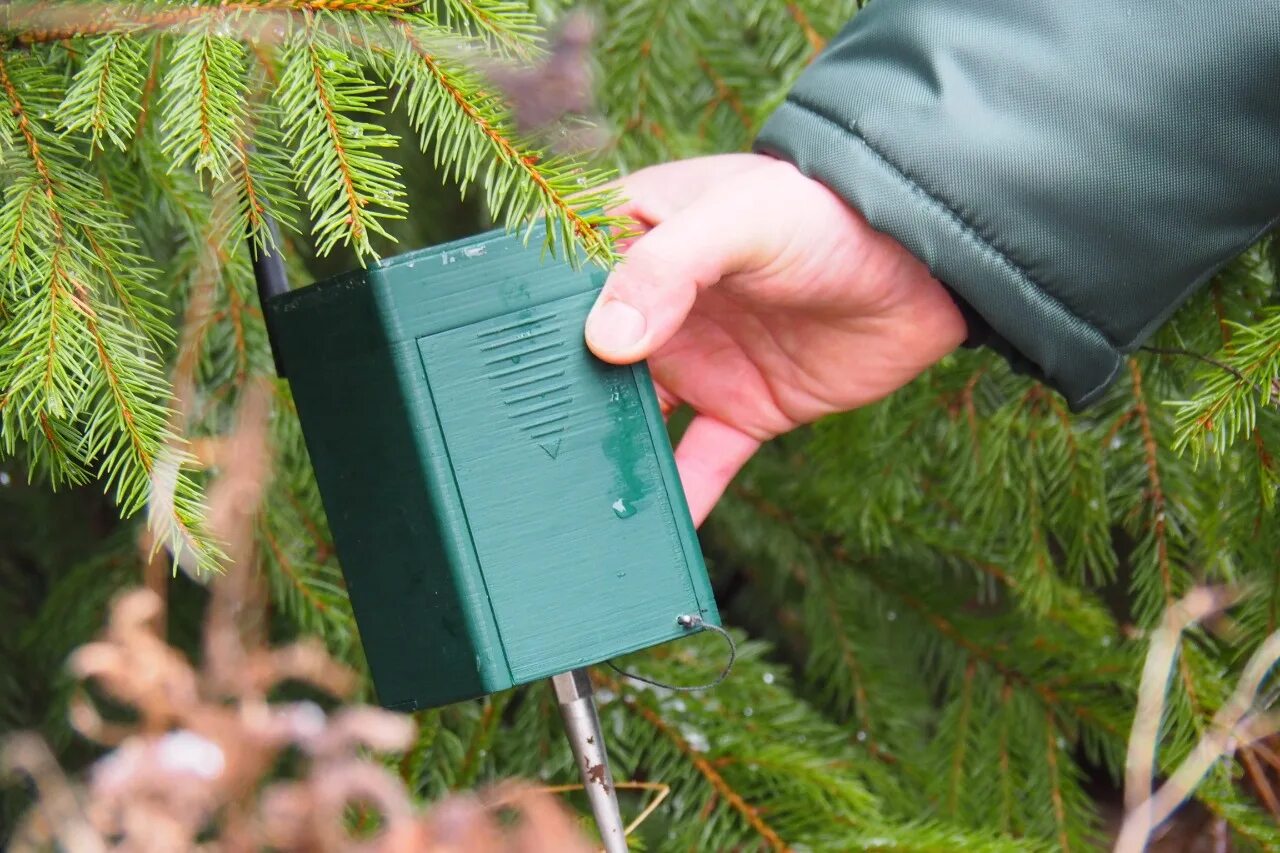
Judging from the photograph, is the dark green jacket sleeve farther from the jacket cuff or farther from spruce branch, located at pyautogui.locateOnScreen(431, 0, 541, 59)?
spruce branch, located at pyautogui.locateOnScreen(431, 0, 541, 59)

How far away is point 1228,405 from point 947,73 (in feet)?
1.18

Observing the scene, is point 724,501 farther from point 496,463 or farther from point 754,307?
point 496,463

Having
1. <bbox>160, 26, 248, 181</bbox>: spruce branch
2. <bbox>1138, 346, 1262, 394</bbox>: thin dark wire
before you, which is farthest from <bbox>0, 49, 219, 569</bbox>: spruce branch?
<bbox>1138, 346, 1262, 394</bbox>: thin dark wire

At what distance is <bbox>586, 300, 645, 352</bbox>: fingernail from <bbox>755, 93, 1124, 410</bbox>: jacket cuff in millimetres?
280

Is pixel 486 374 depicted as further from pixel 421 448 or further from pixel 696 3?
pixel 696 3

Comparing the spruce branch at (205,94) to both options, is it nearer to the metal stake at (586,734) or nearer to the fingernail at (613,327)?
the fingernail at (613,327)

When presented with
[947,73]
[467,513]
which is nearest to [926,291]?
[947,73]

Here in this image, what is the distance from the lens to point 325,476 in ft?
2.95

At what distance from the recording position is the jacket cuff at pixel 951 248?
3.27 feet

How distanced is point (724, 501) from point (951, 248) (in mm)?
669

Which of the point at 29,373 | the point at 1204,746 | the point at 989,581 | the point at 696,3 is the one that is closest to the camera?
the point at 29,373

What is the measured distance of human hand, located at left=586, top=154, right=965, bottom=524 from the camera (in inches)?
36.9

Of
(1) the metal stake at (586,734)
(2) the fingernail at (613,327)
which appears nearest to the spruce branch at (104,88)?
(2) the fingernail at (613,327)

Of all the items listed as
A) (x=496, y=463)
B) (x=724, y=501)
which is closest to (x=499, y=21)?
(x=496, y=463)
